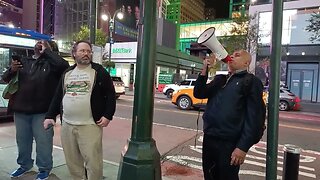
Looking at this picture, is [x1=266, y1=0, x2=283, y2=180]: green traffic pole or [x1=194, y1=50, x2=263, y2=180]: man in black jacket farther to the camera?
[x1=266, y1=0, x2=283, y2=180]: green traffic pole

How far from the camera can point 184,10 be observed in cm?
8544

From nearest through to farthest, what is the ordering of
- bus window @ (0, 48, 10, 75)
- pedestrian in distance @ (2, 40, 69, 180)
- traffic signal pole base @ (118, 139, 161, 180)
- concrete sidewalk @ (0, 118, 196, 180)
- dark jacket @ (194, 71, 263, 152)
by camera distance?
dark jacket @ (194, 71, 263, 152) → traffic signal pole base @ (118, 139, 161, 180) → pedestrian in distance @ (2, 40, 69, 180) → concrete sidewalk @ (0, 118, 196, 180) → bus window @ (0, 48, 10, 75)

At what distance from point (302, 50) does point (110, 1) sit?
1897 inches

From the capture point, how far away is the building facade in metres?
24.4

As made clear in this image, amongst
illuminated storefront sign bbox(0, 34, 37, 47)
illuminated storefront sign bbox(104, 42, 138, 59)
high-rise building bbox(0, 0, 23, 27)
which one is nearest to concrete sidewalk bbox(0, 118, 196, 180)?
illuminated storefront sign bbox(0, 34, 37, 47)

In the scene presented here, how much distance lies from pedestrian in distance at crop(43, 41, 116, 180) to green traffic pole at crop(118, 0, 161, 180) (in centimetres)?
32

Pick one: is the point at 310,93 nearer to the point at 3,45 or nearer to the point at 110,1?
the point at 3,45

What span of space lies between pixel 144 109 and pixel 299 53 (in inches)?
1004

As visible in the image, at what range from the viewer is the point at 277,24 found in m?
2.88

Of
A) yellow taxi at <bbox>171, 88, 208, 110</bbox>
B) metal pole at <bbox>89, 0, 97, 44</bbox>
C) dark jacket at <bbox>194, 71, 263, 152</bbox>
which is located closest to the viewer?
dark jacket at <bbox>194, 71, 263, 152</bbox>

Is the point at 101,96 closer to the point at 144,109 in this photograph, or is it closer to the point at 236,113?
the point at 144,109

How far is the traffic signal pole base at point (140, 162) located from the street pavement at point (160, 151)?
1.26 meters

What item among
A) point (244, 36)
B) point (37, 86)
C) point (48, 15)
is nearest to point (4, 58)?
point (37, 86)

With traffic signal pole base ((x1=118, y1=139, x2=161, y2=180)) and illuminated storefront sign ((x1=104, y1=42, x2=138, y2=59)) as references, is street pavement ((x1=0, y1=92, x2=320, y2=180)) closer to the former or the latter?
traffic signal pole base ((x1=118, y1=139, x2=161, y2=180))
